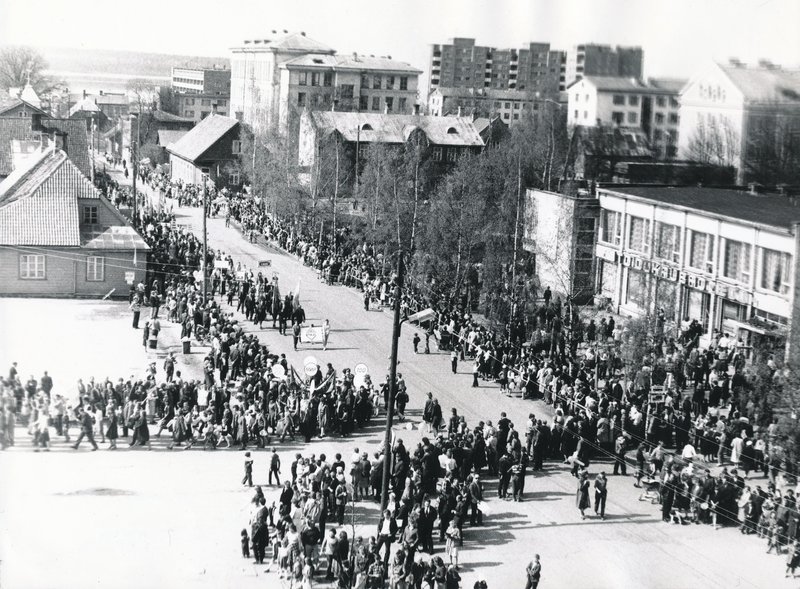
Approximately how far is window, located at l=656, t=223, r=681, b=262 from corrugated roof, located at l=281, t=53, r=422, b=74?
54342 mm

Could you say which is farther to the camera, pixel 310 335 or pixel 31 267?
pixel 31 267

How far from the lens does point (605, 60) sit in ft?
98.9

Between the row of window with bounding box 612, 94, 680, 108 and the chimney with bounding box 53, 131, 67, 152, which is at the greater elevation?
the row of window with bounding box 612, 94, 680, 108

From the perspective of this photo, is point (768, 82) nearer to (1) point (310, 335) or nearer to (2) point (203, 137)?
(1) point (310, 335)

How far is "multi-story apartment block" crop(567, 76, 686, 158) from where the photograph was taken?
3212 cm

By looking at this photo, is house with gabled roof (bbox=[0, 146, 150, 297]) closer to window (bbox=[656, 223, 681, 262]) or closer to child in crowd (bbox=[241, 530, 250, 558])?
window (bbox=[656, 223, 681, 262])

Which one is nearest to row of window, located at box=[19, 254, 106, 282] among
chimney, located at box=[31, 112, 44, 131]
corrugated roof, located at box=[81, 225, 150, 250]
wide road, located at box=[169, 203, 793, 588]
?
corrugated roof, located at box=[81, 225, 150, 250]

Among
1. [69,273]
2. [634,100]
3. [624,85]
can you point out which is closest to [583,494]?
[624,85]

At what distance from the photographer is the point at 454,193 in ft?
141

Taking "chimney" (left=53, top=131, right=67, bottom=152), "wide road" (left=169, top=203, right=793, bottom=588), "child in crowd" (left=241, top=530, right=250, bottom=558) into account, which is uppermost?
"chimney" (left=53, top=131, right=67, bottom=152)

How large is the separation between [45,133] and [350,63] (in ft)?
141

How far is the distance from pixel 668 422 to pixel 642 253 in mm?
15757

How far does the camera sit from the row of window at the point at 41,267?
128ft

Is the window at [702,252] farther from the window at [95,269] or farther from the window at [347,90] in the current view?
the window at [347,90]
